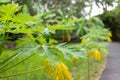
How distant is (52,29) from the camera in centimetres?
351

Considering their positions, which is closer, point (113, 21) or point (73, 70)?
point (73, 70)

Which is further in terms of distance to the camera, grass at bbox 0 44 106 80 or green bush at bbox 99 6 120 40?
green bush at bbox 99 6 120 40

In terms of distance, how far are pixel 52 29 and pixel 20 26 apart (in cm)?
38

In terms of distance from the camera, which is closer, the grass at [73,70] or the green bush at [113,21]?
the grass at [73,70]

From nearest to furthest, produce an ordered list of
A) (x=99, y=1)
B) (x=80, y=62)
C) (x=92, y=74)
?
(x=92, y=74) < (x=80, y=62) < (x=99, y=1)

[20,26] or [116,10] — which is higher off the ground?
[20,26]

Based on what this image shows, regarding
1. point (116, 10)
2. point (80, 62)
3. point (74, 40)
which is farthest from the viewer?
point (116, 10)

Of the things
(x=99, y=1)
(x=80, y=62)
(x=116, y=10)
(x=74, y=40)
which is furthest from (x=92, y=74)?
(x=116, y=10)

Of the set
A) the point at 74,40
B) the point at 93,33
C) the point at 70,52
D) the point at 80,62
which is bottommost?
the point at 74,40

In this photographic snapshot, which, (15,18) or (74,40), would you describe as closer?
(15,18)

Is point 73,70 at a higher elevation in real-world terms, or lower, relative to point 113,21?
higher

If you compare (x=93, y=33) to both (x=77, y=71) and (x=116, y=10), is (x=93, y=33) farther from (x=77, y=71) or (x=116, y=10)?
(x=116, y=10)

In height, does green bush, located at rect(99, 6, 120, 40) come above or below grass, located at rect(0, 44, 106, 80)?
below

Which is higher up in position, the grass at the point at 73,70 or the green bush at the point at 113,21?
the grass at the point at 73,70
